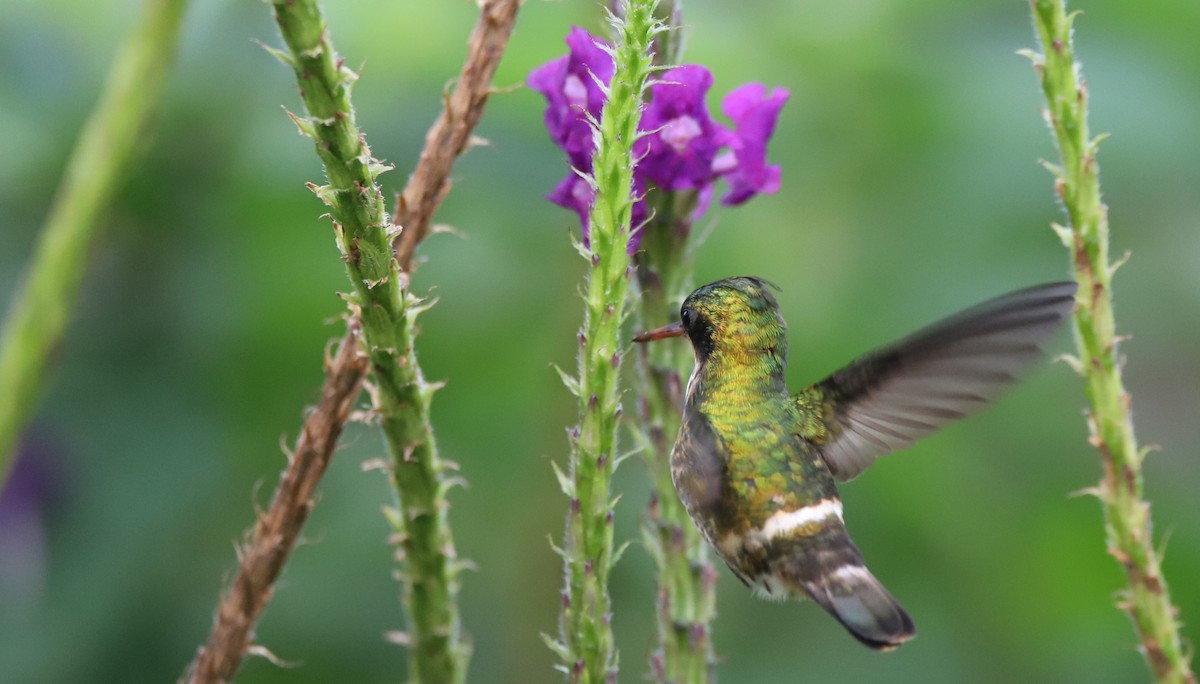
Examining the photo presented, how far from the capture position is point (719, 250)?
10.6 ft

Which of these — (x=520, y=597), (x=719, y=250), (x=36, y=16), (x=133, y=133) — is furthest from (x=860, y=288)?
(x=36, y=16)

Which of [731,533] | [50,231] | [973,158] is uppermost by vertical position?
[973,158]

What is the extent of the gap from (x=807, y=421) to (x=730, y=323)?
0.94 ft

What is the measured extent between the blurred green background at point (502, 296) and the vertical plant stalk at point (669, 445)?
2.81 ft

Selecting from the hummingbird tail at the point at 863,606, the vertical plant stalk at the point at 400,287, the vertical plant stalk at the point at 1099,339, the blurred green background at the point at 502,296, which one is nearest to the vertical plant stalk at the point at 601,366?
the vertical plant stalk at the point at 400,287

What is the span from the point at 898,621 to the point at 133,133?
148 cm

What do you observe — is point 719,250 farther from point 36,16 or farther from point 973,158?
point 36,16

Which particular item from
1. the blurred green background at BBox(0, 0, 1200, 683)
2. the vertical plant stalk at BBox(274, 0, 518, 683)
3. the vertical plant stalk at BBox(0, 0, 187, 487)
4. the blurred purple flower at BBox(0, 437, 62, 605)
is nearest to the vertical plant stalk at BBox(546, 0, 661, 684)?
the vertical plant stalk at BBox(274, 0, 518, 683)

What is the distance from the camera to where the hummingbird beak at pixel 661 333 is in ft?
6.08

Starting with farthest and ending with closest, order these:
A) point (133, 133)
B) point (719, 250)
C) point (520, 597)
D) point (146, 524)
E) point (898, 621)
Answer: point (719, 250) < point (146, 524) < point (520, 597) < point (133, 133) < point (898, 621)

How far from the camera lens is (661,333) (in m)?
1.86

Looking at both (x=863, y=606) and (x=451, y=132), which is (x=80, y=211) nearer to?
(x=451, y=132)

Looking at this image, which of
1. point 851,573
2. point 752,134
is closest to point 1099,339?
point 851,573

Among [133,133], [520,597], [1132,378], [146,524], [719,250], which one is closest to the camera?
[133,133]
